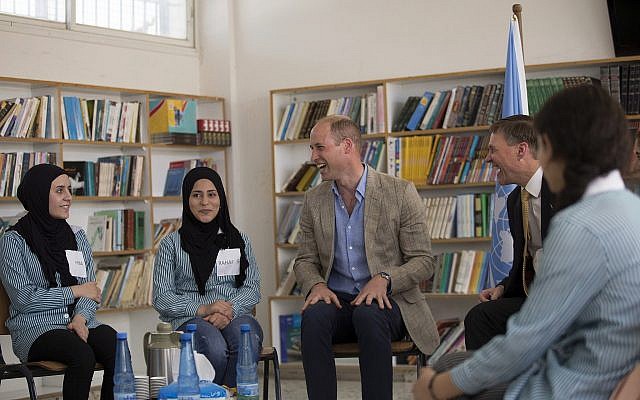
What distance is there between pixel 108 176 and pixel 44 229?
1.88 metres

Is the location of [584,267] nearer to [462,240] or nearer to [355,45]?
[462,240]

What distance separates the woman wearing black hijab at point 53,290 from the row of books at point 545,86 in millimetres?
2712

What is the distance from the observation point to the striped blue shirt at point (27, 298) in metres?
3.79

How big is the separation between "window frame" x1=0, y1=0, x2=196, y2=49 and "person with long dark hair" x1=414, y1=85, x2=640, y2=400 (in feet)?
14.6

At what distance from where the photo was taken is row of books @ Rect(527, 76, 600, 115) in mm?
5352

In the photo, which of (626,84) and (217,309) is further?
(626,84)

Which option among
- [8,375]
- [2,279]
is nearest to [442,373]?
[8,375]

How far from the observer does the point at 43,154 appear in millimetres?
5461

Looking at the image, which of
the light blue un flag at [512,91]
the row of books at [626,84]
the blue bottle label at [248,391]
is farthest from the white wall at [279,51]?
the blue bottle label at [248,391]

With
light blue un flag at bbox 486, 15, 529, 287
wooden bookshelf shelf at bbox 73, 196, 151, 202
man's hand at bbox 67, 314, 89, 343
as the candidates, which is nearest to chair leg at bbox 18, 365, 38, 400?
man's hand at bbox 67, 314, 89, 343

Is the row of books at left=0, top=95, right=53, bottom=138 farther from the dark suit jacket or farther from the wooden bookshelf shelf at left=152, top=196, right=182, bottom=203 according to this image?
the dark suit jacket

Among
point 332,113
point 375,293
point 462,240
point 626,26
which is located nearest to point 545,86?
point 626,26

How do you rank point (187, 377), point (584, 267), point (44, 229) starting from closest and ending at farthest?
point (584, 267), point (187, 377), point (44, 229)

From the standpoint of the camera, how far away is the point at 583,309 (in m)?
1.86
